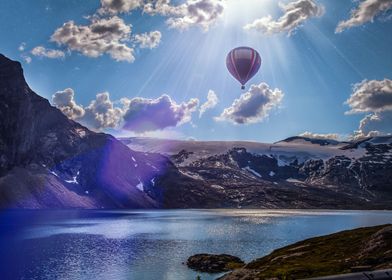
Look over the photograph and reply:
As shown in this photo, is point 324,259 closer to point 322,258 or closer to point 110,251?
point 322,258

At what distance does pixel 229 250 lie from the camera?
10200 cm

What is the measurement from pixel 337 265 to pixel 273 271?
7.70 meters

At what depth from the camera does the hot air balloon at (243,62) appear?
11550 cm

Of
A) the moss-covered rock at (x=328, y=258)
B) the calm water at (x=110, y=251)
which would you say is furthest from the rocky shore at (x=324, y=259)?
the calm water at (x=110, y=251)

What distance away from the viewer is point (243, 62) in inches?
4552

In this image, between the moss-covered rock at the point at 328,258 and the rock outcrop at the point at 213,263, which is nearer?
the moss-covered rock at the point at 328,258

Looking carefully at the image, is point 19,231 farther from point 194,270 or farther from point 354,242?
point 354,242

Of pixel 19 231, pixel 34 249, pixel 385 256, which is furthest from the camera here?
pixel 19 231

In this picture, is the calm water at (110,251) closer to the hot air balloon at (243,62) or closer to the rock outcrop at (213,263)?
the rock outcrop at (213,263)

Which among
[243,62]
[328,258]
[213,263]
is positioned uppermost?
[243,62]

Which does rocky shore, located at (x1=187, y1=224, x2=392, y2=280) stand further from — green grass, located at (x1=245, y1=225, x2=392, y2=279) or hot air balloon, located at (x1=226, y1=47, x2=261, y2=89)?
hot air balloon, located at (x1=226, y1=47, x2=261, y2=89)

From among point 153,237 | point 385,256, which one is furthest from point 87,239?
point 385,256

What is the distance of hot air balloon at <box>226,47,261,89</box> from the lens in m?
116

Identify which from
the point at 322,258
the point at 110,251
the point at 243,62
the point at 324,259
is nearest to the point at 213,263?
the point at 322,258
